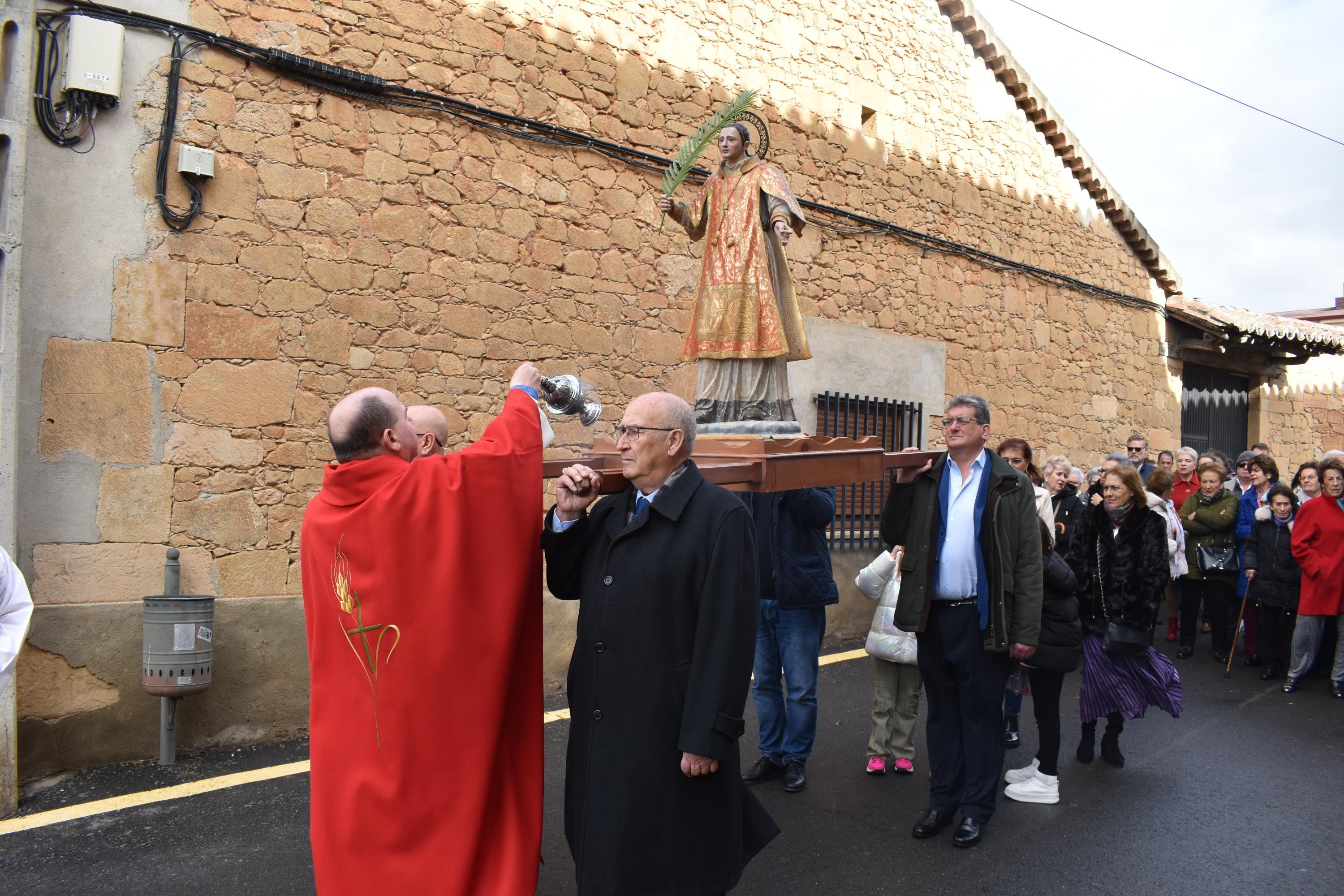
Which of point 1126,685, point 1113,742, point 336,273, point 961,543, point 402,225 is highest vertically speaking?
point 402,225

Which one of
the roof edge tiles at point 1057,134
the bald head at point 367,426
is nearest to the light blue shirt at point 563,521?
the bald head at point 367,426

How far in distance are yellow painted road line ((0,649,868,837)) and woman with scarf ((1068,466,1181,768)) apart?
3177mm

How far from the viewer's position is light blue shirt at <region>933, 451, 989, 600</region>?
422cm

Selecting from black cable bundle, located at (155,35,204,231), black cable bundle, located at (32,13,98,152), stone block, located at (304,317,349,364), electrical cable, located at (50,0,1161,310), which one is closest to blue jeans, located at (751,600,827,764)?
stone block, located at (304,317,349,364)

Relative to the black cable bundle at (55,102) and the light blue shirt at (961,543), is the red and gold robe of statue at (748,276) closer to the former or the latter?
the light blue shirt at (961,543)

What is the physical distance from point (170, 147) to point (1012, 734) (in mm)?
6181

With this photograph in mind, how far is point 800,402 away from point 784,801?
5117mm

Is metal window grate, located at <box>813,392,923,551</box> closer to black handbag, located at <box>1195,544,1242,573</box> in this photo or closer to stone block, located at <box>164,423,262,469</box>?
black handbag, located at <box>1195,544,1242,573</box>

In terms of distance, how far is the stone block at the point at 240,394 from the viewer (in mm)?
5676

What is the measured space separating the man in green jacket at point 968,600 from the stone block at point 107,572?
412 cm

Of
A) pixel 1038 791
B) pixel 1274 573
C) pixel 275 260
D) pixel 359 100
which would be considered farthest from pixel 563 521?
pixel 1274 573

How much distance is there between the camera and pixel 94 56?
5.21m

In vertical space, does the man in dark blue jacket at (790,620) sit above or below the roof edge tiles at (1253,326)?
below

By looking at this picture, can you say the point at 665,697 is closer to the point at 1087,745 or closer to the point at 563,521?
the point at 563,521
